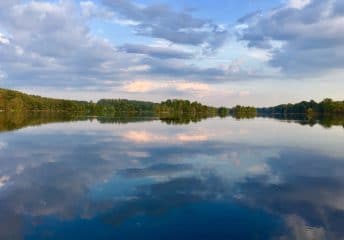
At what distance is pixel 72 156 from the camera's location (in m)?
26.8

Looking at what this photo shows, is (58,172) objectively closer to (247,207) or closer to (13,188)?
(13,188)

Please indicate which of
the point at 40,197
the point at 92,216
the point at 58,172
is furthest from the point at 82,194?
the point at 58,172

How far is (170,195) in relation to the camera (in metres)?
15.7

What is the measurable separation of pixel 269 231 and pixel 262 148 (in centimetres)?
2205

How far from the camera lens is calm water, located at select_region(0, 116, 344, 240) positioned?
11.5 m

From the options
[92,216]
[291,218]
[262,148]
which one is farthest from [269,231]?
[262,148]

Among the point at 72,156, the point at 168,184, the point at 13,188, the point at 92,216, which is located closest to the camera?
the point at 92,216

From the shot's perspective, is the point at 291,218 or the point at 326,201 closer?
the point at 291,218

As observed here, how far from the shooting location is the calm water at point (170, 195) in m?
11.5

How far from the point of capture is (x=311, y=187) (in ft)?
58.0

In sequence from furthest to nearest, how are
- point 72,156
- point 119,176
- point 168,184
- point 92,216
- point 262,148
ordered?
point 262,148, point 72,156, point 119,176, point 168,184, point 92,216

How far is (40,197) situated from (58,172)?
18.0 feet

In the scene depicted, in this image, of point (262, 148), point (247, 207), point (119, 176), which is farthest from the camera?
point (262, 148)

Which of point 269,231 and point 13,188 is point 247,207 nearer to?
point 269,231
